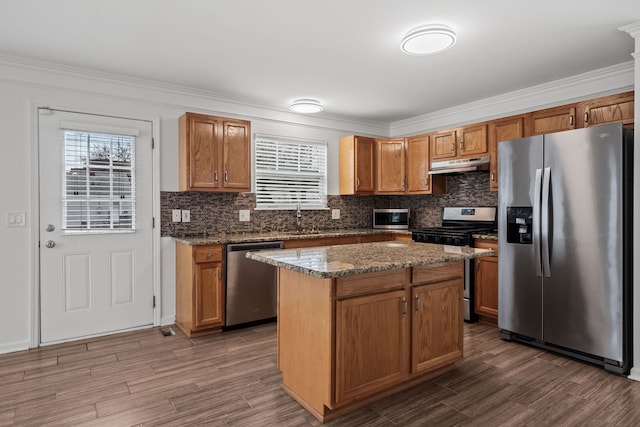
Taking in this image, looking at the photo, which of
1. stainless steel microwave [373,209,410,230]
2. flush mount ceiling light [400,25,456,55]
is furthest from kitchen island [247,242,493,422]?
stainless steel microwave [373,209,410,230]

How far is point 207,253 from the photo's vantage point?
12.3ft

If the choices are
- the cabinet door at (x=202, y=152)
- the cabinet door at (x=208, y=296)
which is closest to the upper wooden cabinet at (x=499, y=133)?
the cabinet door at (x=202, y=152)

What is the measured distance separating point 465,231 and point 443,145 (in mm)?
1175

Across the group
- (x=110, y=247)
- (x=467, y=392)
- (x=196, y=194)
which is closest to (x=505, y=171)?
(x=467, y=392)

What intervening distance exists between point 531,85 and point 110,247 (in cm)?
461

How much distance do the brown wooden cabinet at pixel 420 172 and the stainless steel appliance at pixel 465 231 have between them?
1.18 ft

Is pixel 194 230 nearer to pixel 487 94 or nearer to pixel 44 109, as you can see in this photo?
pixel 44 109

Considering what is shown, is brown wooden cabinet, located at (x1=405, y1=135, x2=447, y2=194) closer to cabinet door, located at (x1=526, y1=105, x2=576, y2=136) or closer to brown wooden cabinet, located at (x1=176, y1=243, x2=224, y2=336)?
cabinet door, located at (x1=526, y1=105, x2=576, y2=136)

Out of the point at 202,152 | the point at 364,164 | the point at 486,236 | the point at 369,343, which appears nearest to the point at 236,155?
the point at 202,152

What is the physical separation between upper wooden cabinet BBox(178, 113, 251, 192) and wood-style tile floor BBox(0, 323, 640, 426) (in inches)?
64.4

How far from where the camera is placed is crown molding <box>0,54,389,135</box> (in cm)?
338

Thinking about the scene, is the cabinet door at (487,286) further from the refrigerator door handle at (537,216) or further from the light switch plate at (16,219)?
the light switch plate at (16,219)

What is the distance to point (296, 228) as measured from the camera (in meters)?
5.11

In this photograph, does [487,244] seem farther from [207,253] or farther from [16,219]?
[16,219]
